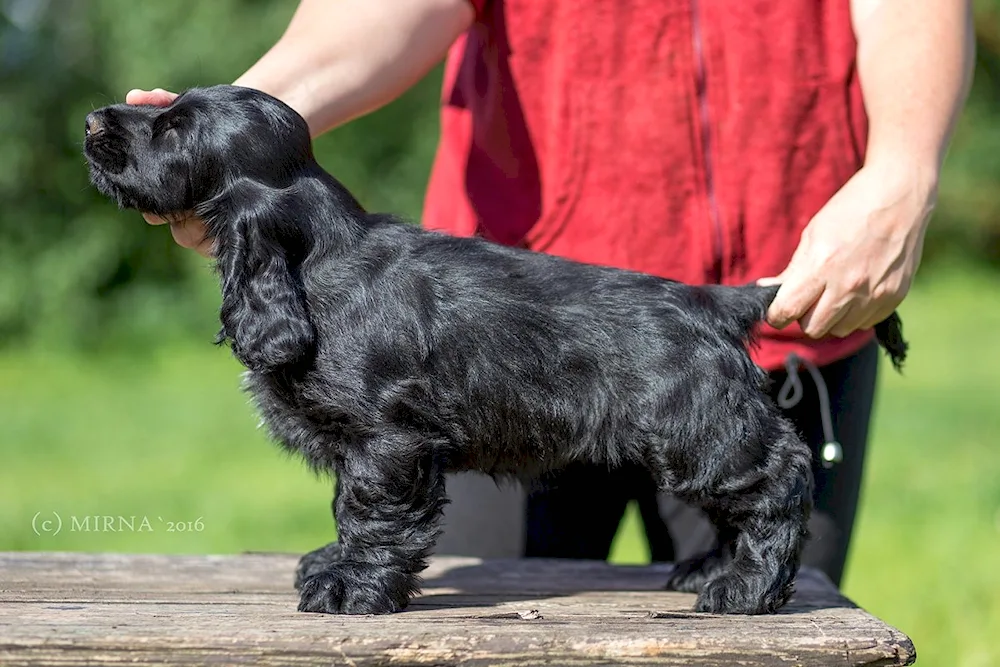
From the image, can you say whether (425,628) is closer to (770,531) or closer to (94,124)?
(770,531)

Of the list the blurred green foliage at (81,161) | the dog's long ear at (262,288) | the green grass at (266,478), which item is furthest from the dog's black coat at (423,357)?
the blurred green foliage at (81,161)

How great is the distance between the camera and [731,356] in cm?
269

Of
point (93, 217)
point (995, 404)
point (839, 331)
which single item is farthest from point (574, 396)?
point (93, 217)

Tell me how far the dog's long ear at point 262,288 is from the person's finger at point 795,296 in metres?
1.04

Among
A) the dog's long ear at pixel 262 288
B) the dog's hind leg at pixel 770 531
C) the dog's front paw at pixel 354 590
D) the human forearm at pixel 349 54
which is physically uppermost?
the human forearm at pixel 349 54

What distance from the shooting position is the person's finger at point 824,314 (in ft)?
8.95

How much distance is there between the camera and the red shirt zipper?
10.5 feet

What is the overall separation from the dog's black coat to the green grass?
2771mm

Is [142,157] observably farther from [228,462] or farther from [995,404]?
[995,404]

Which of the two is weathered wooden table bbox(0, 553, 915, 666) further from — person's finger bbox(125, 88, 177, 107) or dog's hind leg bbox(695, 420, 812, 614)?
person's finger bbox(125, 88, 177, 107)

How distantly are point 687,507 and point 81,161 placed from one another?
538 inches

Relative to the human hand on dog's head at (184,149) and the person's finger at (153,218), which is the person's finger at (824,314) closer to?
the human hand on dog's head at (184,149)

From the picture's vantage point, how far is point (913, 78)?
2953 millimetres

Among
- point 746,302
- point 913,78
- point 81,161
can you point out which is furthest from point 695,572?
point 81,161
